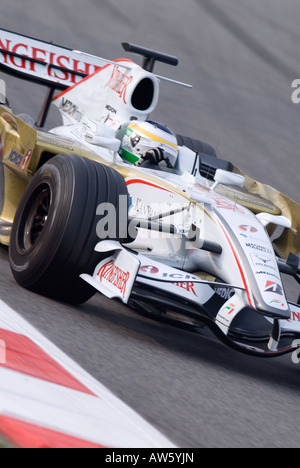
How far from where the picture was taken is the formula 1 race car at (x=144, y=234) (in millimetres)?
4145

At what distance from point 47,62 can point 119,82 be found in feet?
2.60

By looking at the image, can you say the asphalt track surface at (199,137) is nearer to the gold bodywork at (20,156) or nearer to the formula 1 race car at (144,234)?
the formula 1 race car at (144,234)

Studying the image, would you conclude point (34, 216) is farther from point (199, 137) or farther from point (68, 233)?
point (199, 137)

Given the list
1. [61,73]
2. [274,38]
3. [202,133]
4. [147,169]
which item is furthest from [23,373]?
[274,38]

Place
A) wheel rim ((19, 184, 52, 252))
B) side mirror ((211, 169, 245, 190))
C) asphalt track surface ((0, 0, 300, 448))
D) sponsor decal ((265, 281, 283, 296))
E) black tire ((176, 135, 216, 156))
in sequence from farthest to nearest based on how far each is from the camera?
1. black tire ((176, 135, 216, 156))
2. side mirror ((211, 169, 245, 190))
3. wheel rim ((19, 184, 52, 252))
4. sponsor decal ((265, 281, 283, 296))
5. asphalt track surface ((0, 0, 300, 448))

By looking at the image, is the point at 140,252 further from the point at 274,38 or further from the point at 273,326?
the point at 274,38

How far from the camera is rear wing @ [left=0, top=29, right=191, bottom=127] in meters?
6.72

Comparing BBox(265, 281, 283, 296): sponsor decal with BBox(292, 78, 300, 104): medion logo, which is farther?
BBox(292, 78, 300, 104): medion logo

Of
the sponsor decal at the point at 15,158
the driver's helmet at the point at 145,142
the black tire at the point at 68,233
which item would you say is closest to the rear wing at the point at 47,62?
the driver's helmet at the point at 145,142

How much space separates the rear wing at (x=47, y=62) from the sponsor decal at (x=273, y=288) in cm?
287

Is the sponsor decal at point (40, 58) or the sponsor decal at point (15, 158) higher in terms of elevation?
the sponsor decal at point (40, 58)

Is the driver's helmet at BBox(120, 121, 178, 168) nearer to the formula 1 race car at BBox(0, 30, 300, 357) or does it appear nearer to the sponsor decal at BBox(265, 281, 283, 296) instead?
the formula 1 race car at BBox(0, 30, 300, 357)

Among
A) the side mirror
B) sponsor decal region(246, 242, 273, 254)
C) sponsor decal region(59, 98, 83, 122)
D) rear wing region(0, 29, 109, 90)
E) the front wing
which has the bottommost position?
the front wing

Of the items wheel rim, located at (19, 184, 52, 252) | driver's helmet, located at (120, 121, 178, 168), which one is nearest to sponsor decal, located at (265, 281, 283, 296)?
wheel rim, located at (19, 184, 52, 252)
